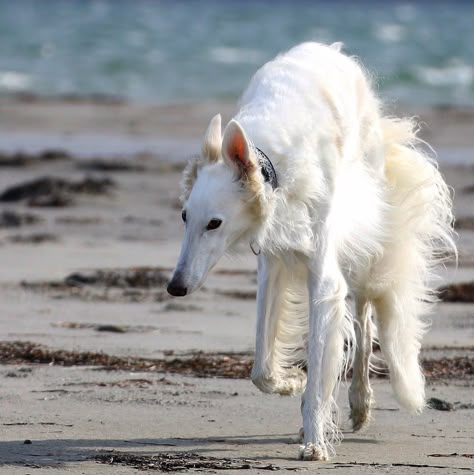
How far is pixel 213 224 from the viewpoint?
5.82 m

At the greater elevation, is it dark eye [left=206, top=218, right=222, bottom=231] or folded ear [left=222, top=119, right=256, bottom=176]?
folded ear [left=222, top=119, right=256, bottom=176]

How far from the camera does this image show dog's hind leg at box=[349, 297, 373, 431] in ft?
22.3

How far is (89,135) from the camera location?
890 inches

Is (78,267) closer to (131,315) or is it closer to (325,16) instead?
(131,315)

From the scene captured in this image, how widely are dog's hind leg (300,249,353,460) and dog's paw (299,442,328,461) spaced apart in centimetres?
19

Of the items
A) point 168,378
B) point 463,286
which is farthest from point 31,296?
point 463,286

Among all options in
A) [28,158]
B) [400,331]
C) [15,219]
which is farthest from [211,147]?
[28,158]

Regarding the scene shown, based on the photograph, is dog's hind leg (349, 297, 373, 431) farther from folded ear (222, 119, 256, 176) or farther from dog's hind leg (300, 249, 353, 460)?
folded ear (222, 119, 256, 176)

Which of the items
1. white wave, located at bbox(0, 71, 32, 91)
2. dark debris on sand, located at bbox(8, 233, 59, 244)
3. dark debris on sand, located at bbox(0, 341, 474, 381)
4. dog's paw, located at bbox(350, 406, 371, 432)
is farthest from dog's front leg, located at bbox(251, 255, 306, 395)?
white wave, located at bbox(0, 71, 32, 91)

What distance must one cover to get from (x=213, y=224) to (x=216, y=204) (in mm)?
89

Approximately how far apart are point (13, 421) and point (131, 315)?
104 inches

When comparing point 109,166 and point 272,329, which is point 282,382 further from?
point 109,166

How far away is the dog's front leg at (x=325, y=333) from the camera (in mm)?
6219

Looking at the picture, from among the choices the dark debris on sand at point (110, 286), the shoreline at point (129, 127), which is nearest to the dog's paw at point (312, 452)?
the dark debris on sand at point (110, 286)
